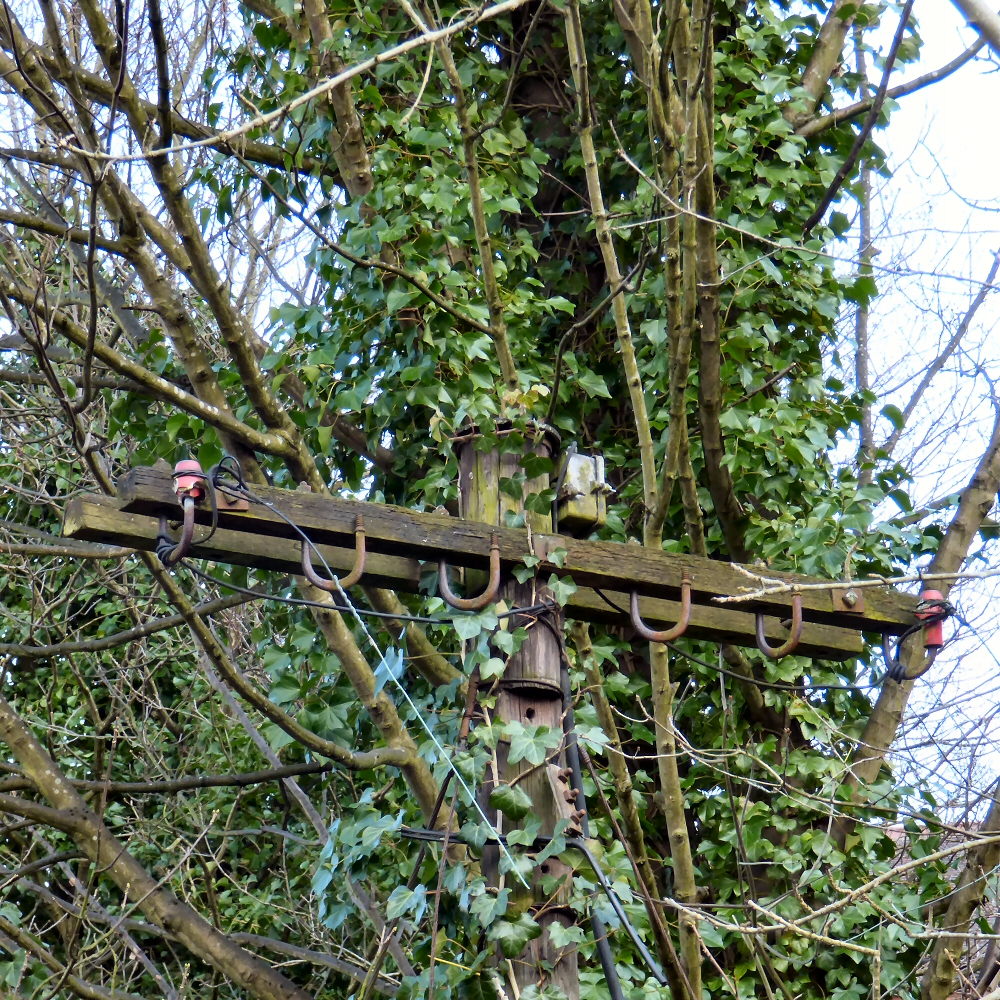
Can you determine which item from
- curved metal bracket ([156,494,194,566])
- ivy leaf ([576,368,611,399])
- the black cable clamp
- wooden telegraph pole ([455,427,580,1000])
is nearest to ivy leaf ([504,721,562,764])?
wooden telegraph pole ([455,427,580,1000])


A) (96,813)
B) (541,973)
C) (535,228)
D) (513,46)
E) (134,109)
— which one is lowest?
(541,973)

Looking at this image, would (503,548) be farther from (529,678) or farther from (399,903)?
(399,903)

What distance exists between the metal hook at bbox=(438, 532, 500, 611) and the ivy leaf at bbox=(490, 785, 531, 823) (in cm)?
41

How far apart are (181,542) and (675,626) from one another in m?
1.21

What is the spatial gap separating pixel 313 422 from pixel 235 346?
722mm

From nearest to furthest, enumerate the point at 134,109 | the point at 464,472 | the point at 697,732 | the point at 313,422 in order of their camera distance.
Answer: the point at 464,472 → the point at 134,109 → the point at 313,422 → the point at 697,732

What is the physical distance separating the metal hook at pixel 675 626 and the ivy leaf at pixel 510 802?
1.59 feet

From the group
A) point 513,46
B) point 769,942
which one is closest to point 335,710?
point 769,942

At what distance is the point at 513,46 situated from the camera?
5059 mm

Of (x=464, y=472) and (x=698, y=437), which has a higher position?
(x=698, y=437)

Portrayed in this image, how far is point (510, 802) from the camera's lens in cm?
261

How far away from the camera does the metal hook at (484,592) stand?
8.86ft

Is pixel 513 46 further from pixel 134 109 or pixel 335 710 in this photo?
pixel 335 710

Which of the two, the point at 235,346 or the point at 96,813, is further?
the point at 96,813
